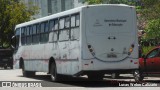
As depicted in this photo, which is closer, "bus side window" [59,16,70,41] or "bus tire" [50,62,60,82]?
"bus side window" [59,16,70,41]

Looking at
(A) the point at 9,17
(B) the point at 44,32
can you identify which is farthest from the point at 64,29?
→ (A) the point at 9,17

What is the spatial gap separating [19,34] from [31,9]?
32163 mm

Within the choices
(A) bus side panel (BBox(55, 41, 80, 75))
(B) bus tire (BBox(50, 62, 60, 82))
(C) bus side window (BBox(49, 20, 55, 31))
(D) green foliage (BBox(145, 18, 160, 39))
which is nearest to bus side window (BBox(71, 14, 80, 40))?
(A) bus side panel (BBox(55, 41, 80, 75))

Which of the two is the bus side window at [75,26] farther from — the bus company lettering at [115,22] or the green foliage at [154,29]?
the green foliage at [154,29]

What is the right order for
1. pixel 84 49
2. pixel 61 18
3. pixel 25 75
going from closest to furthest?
pixel 84 49 → pixel 61 18 → pixel 25 75

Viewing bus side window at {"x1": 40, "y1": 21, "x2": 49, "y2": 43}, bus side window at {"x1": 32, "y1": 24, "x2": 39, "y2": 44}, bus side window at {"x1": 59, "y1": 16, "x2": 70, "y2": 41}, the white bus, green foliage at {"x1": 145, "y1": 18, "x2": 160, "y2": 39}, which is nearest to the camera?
the white bus

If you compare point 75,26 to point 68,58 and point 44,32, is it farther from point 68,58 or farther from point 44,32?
point 44,32

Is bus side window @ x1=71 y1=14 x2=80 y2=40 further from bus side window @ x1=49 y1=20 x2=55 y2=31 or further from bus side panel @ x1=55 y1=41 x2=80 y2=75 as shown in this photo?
bus side window @ x1=49 y1=20 x2=55 y2=31

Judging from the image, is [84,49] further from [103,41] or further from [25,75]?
[25,75]

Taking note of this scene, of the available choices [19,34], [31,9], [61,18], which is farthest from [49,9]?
[61,18]

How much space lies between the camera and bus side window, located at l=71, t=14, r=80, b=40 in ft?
55.0

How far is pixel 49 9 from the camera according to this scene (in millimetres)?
109375

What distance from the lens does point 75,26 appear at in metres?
17.0

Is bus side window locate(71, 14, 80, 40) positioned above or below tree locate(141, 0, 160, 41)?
below
